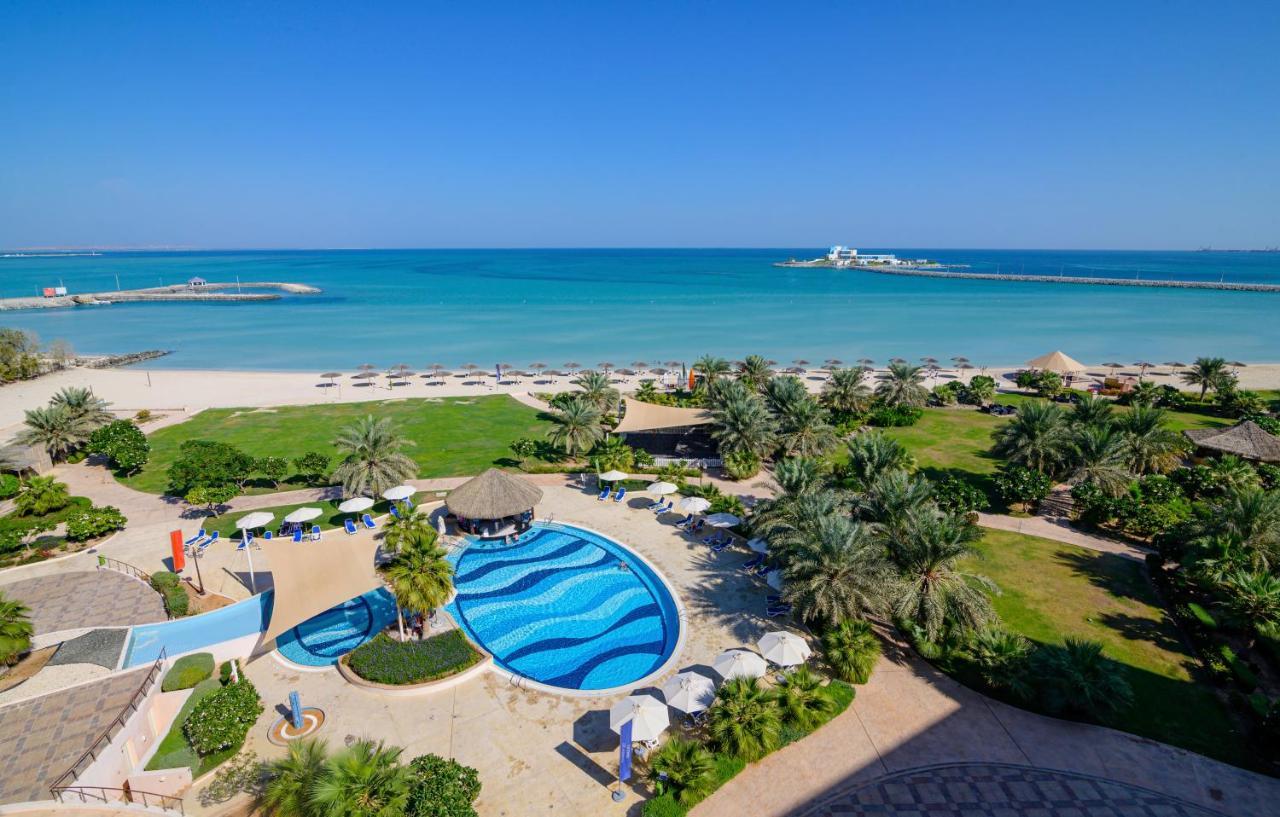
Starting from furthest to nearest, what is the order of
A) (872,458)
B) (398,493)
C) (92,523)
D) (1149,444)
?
1. (1149,444)
2. (398,493)
3. (872,458)
4. (92,523)

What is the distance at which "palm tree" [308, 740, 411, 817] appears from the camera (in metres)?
11.4

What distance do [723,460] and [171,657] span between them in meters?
23.7

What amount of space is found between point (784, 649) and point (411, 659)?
1069 cm

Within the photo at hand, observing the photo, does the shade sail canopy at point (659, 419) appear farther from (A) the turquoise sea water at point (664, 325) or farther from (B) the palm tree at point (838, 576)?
(A) the turquoise sea water at point (664, 325)

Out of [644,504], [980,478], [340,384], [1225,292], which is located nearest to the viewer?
[644,504]

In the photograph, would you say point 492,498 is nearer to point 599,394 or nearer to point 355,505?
point 355,505

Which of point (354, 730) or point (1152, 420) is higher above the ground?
point (1152, 420)

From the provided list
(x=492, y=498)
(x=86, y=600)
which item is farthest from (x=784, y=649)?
(x=86, y=600)

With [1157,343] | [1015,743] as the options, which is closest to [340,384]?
[1015,743]

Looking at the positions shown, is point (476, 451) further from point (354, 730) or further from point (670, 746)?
point (670, 746)

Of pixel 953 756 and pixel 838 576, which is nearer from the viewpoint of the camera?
pixel 953 756

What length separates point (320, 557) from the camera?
19672 mm

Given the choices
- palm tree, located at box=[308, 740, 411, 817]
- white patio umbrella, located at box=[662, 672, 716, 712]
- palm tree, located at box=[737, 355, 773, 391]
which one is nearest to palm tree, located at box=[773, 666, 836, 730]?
white patio umbrella, located at box=[662, 672, 716, 712]

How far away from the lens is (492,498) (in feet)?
83.7
